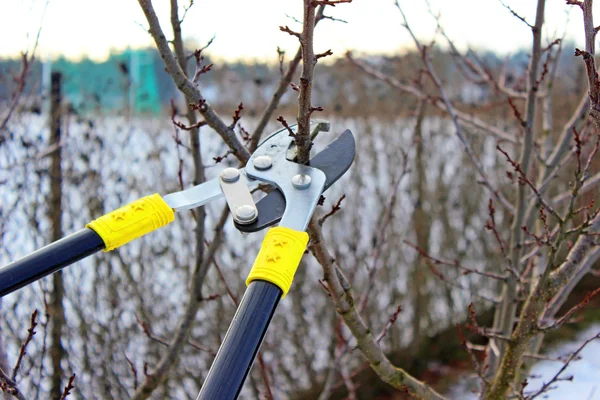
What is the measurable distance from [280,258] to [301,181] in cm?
28

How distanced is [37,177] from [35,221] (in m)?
0.30

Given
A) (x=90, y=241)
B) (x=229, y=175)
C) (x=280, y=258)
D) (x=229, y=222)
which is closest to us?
(x=280, y=258)

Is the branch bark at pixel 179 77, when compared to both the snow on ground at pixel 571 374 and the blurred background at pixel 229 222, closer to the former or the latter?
the blurred background at pixel 229 222

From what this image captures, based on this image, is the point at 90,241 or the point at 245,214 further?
the point at 245,214

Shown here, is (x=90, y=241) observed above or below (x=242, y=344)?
above

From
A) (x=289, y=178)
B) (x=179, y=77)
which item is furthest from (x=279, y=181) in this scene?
(x=179, y=77)

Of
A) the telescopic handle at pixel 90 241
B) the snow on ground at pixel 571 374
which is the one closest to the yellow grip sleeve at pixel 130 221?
the telescopic handle at pixel 90 241

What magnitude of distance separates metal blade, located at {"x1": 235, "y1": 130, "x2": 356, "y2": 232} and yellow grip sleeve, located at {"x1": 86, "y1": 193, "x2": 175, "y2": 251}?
0.58 ft

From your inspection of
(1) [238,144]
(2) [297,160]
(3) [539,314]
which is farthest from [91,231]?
(3) [539,314]

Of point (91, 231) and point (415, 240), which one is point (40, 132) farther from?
point (415, 240)

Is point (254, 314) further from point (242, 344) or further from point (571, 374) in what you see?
point (571, 374)

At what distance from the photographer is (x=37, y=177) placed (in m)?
3.57

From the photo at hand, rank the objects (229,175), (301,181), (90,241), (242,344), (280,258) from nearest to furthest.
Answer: (242,344)
(280,258)
(90,241)
(301,181)
(229,175)

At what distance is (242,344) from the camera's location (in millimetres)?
1004
